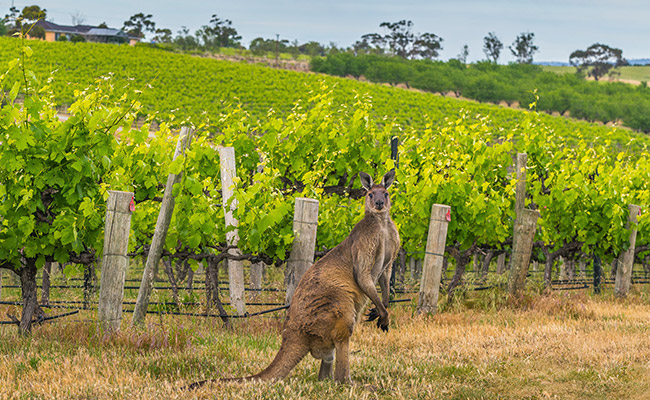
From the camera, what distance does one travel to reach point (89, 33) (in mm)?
109812

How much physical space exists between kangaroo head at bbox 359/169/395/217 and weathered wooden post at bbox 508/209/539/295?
527 centimetres

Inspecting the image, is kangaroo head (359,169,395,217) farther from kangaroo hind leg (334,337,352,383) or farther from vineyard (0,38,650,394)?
vineyard (0,38,650,394)

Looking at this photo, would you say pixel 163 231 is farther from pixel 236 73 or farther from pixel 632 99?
pixel 632 99

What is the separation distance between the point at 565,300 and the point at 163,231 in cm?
650

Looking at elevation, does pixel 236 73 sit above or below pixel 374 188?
above

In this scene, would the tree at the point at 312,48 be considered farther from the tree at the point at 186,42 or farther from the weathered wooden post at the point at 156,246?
the weathered wooden post at the point at 156,246

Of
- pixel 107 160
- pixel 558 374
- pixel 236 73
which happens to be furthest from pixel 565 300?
pixel 236 73

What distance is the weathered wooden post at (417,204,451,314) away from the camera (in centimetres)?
941

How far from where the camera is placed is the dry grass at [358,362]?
5.36 meters

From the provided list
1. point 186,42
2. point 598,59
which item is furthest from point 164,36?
point 598,59

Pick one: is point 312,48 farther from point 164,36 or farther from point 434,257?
point 434,257

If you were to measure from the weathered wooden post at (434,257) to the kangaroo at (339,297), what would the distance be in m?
3.50

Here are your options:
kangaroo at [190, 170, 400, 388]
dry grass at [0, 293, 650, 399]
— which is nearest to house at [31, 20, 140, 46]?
dry grass at [0, 293, 650, 399]

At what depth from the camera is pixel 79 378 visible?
5.56 meters
